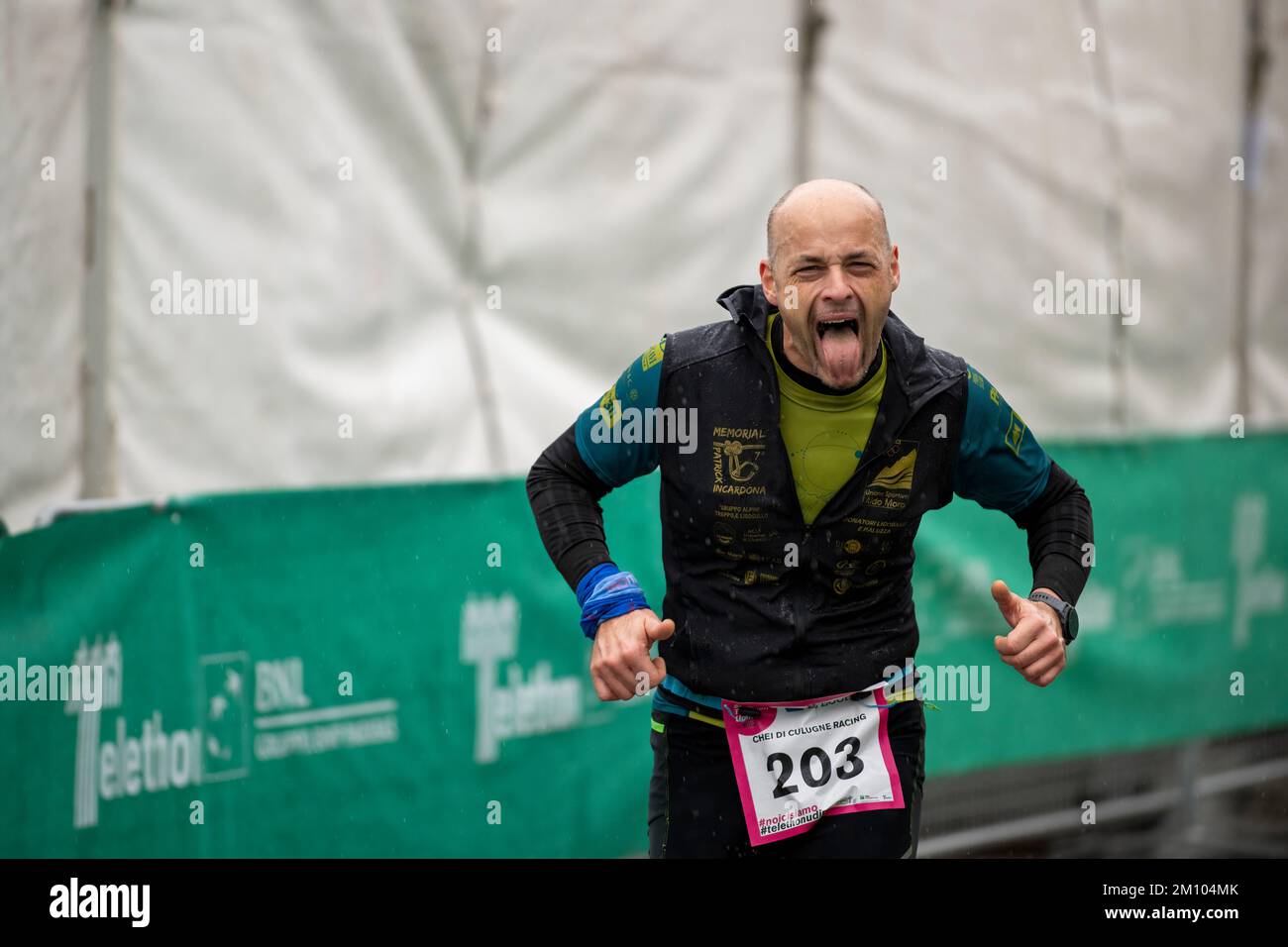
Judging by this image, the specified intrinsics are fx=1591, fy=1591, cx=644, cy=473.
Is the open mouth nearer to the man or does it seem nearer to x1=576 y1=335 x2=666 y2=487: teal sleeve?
the man

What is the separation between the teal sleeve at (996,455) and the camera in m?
3.98

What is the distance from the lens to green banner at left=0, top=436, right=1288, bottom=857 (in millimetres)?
4977

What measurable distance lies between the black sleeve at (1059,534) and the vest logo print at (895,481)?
14.9 inches

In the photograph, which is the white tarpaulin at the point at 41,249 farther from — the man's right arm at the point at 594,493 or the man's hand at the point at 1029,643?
the man's hand at the point at 1029,643

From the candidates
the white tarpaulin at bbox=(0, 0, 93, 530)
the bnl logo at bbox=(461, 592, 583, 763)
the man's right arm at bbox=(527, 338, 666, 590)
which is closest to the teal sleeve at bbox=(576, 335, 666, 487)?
the man's right arm at bbox=(527, 338, 666, 590)

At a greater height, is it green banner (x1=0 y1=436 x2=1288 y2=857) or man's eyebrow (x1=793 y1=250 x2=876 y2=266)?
man's eyebrow (x1=793 y1=250 x2=876 y2=266)

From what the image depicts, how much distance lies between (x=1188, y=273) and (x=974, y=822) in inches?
144

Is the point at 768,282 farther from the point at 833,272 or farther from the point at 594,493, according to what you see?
the point at 594,493

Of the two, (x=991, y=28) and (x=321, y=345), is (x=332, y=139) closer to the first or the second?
(x=321, y=345)

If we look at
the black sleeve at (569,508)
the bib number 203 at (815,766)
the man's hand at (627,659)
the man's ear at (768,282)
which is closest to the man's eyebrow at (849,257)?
the man's ear at (768,282)

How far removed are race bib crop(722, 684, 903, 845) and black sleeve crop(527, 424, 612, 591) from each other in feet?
1.65

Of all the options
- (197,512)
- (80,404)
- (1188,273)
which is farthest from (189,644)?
(1188,273)

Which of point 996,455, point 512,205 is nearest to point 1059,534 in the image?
point 996,455
